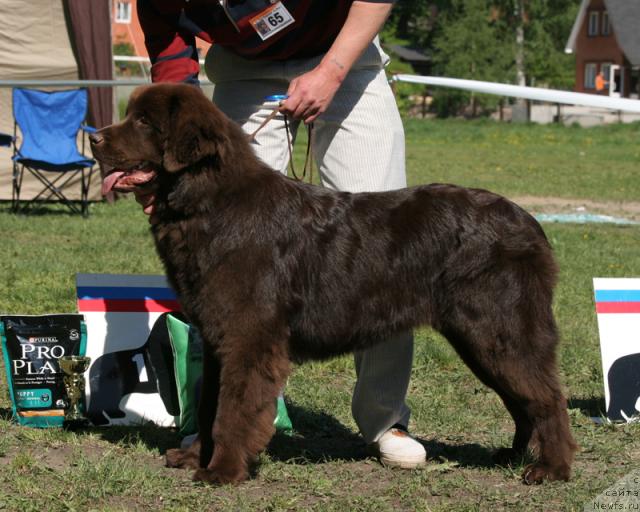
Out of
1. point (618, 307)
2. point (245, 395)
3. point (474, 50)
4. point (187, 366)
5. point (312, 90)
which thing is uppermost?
point (312, 90)

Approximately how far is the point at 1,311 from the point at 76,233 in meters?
3.54

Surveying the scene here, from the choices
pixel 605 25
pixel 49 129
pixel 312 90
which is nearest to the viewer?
pixel 312 90

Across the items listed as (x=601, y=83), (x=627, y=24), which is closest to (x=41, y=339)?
(x=601, y=83)

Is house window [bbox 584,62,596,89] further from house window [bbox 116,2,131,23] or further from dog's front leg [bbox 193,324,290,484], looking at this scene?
dog's front leg [bbox 193,324,290,484]

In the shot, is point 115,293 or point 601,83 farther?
point 601,83

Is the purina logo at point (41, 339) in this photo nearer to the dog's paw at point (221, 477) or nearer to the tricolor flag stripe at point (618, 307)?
the dog's paw at point (221, 477)

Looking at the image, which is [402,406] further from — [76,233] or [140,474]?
Result: [76,233]

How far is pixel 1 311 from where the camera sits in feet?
20.8

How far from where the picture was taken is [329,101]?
382 cm

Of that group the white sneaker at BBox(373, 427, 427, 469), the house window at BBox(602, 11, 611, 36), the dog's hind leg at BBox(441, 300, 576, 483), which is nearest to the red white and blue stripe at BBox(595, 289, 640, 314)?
the dog's hind leg at BBox(441, 300, 576, 483)

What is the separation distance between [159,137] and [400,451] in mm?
1623

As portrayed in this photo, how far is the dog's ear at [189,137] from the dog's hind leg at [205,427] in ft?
2.76

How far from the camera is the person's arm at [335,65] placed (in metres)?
3.75

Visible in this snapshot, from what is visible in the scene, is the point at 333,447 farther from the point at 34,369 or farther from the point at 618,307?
the point at 618,307
